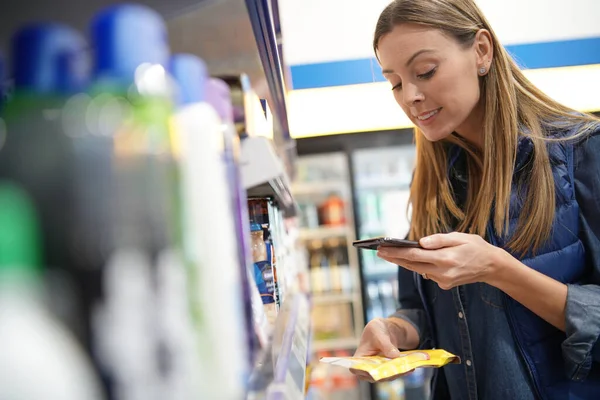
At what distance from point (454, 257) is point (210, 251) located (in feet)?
2.92

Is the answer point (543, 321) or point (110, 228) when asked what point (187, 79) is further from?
point (543, 321)

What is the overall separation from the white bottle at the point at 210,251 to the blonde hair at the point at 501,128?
1081mm

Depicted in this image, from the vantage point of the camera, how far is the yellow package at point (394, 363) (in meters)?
1.18

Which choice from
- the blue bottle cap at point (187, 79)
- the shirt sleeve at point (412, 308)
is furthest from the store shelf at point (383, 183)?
the blue bottle cap at point (187, 79)

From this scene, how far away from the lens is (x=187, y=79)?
18.1 inches

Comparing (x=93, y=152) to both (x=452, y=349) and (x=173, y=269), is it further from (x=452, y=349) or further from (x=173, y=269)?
(x=452, y=349)

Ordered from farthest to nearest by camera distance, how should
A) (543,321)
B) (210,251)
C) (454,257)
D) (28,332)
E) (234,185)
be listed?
1. (543,321)
2. (454,257)
3. (234,185)
4. (210,251)
5. (28,332)

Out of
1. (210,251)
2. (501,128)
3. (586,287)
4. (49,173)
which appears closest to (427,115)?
(501,128)

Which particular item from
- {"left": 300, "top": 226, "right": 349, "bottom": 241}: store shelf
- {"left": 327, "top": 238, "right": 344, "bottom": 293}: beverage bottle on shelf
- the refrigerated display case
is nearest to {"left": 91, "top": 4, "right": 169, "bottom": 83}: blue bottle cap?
the refrigerated display case

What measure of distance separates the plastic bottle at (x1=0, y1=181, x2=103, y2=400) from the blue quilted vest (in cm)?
127

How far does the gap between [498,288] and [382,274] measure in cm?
301

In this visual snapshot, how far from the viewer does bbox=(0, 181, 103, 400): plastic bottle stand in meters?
0.27

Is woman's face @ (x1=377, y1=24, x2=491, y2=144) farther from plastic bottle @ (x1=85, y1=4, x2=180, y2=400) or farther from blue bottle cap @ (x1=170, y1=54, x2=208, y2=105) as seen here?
plastic bottle @ (x1=85, y1=4, x2=180, y2=400)

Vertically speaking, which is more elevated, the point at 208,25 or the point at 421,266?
the point at 208,25
